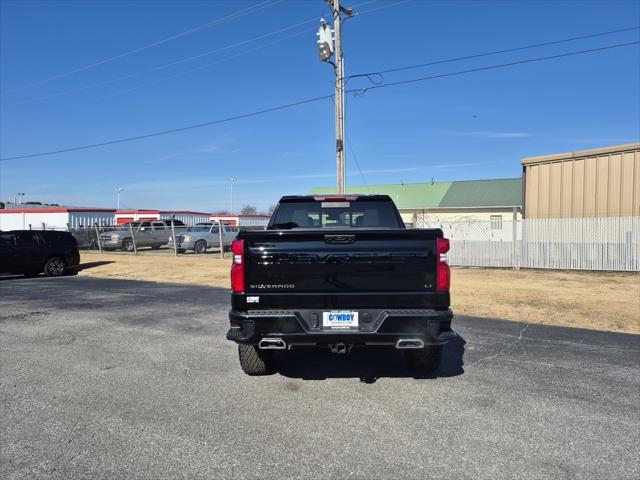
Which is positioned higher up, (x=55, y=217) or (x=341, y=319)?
(x=55, y=217)

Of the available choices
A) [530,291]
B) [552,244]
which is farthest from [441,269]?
[552,244]

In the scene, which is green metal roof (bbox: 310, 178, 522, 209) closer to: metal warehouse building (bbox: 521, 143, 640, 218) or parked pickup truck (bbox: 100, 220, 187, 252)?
metal warehouse building (bbox: 521, 143, 640, 218)

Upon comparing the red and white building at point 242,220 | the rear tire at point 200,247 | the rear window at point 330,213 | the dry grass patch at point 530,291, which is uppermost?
the red and white building at point 242,220

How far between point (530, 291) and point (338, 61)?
12.1 metres

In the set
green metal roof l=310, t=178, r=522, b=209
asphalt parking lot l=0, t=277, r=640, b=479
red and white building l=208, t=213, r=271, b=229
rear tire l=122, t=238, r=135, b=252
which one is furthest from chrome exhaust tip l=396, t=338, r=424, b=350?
red and white building l=208, t=213, r=271, b=229

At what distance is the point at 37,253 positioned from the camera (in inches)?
644

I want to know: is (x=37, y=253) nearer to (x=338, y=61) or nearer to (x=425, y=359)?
(x=338, y=61)

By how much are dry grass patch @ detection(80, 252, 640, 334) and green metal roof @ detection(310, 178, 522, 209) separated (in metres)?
28.1

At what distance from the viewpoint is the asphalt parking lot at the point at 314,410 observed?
3.25 m

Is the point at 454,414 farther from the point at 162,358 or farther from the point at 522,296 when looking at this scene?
the point at 522,296

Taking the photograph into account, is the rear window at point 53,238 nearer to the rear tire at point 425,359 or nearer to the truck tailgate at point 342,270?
the truck tailgate at point 342,270

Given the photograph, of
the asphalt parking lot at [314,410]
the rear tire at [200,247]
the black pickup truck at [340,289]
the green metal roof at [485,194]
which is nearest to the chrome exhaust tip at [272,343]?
the black pickup truck at [340,289]

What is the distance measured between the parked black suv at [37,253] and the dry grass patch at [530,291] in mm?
1297

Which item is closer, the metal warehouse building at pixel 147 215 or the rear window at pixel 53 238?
the rear window at pixel 53 238
